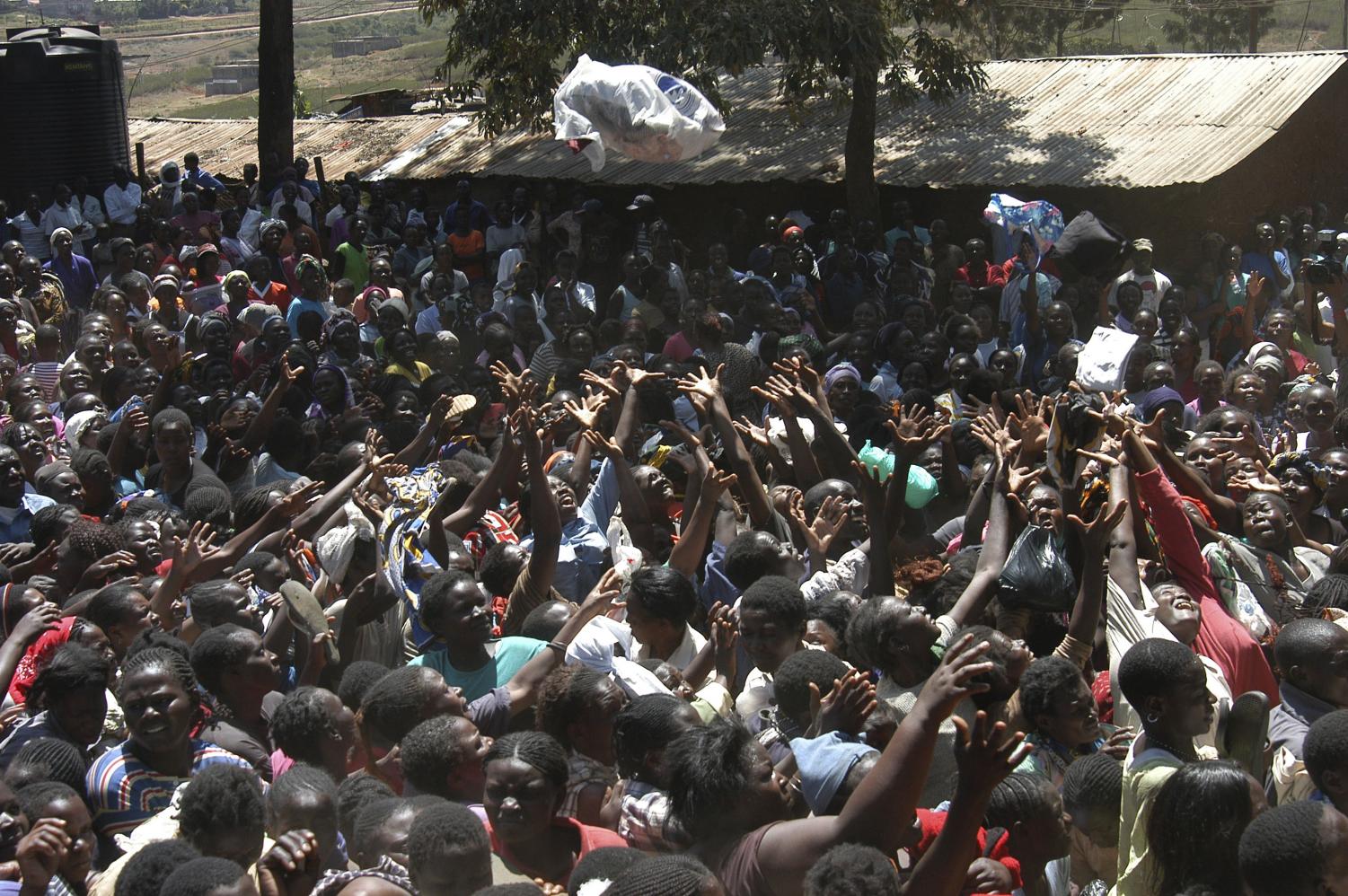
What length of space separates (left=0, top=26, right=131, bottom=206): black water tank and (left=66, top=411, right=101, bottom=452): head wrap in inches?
384

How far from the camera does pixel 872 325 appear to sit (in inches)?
371

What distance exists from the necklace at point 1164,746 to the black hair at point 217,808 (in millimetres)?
2241

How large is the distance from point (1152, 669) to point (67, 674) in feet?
9.94

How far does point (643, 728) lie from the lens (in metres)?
3.76

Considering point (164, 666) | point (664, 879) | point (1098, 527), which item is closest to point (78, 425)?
point (164, 666)

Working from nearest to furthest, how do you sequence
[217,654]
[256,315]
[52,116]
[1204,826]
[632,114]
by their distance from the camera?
[1204,826] < [217,654] < [632,114] < [256,315] < [52,116]

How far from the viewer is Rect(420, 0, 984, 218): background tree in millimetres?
11672

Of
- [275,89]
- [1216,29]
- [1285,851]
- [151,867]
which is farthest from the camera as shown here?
[1216,29]

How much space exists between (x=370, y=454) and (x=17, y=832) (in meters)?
2.71

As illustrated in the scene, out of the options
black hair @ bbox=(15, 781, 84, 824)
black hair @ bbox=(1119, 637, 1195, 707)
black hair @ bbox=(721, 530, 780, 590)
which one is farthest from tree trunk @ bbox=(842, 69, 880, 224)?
black hair @ bbox=(15, 781, 84, 824)

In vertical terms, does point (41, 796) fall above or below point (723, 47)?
below

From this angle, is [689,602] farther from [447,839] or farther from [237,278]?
[237,278]

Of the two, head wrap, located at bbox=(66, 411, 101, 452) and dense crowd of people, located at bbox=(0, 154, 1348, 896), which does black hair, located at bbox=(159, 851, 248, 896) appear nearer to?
dense crowd of people, located at bbox=(0, 154, 1348, 896)

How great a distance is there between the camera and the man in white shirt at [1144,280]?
33.1 ft
